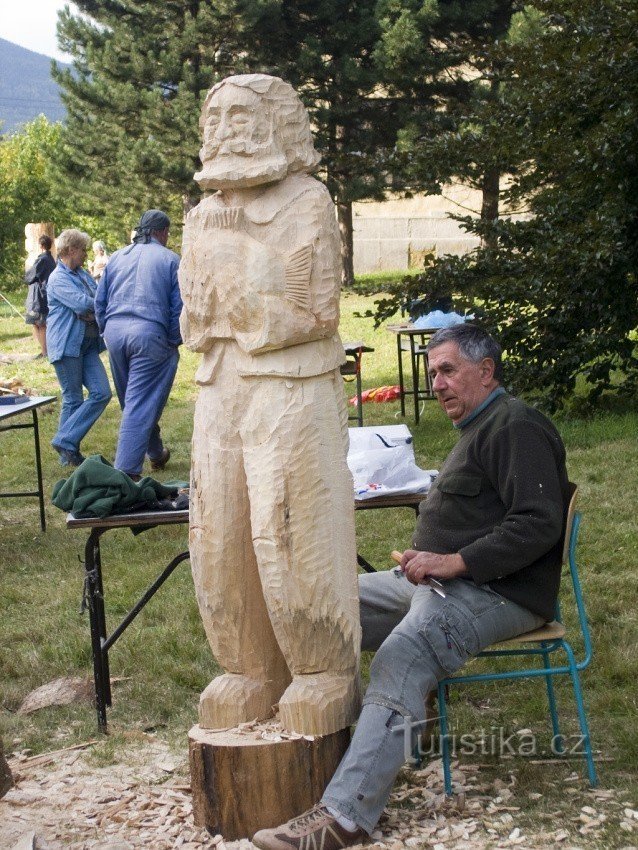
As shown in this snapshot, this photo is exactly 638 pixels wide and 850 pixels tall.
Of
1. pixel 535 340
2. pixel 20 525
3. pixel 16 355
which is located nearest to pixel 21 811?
pixel 20 525

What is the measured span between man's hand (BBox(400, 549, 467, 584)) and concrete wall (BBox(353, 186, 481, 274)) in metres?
20.9

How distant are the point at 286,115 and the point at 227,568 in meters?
1.40

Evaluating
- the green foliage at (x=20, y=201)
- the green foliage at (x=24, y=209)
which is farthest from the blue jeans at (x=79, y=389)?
the green foliage at (x=20, y=201)

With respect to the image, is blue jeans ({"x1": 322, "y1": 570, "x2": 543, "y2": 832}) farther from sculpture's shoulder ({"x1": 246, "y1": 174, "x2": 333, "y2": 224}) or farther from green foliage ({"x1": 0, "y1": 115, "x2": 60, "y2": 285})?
green foliage ({"x1": 0, "y1": 115, "x2": 60, "y2": 285})

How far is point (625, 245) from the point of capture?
7.93m

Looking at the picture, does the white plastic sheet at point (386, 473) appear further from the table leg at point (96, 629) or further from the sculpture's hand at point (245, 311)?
the sculpture's hand at point (245, 311)

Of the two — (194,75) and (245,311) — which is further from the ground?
(194,75)

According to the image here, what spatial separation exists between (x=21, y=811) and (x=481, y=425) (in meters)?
1.98

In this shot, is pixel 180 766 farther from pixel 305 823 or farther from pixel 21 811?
pixel 305 823

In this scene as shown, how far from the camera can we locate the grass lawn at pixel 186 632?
13.3 feet

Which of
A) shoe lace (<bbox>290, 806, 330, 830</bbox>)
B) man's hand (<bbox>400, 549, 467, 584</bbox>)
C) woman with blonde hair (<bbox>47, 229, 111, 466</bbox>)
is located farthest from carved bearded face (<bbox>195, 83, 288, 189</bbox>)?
woman with blonde hair (<bbox>47, 229, 111, 466</bbox>)

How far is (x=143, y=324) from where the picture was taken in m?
7.64

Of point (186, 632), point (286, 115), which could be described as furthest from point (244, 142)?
point (186, 632)
